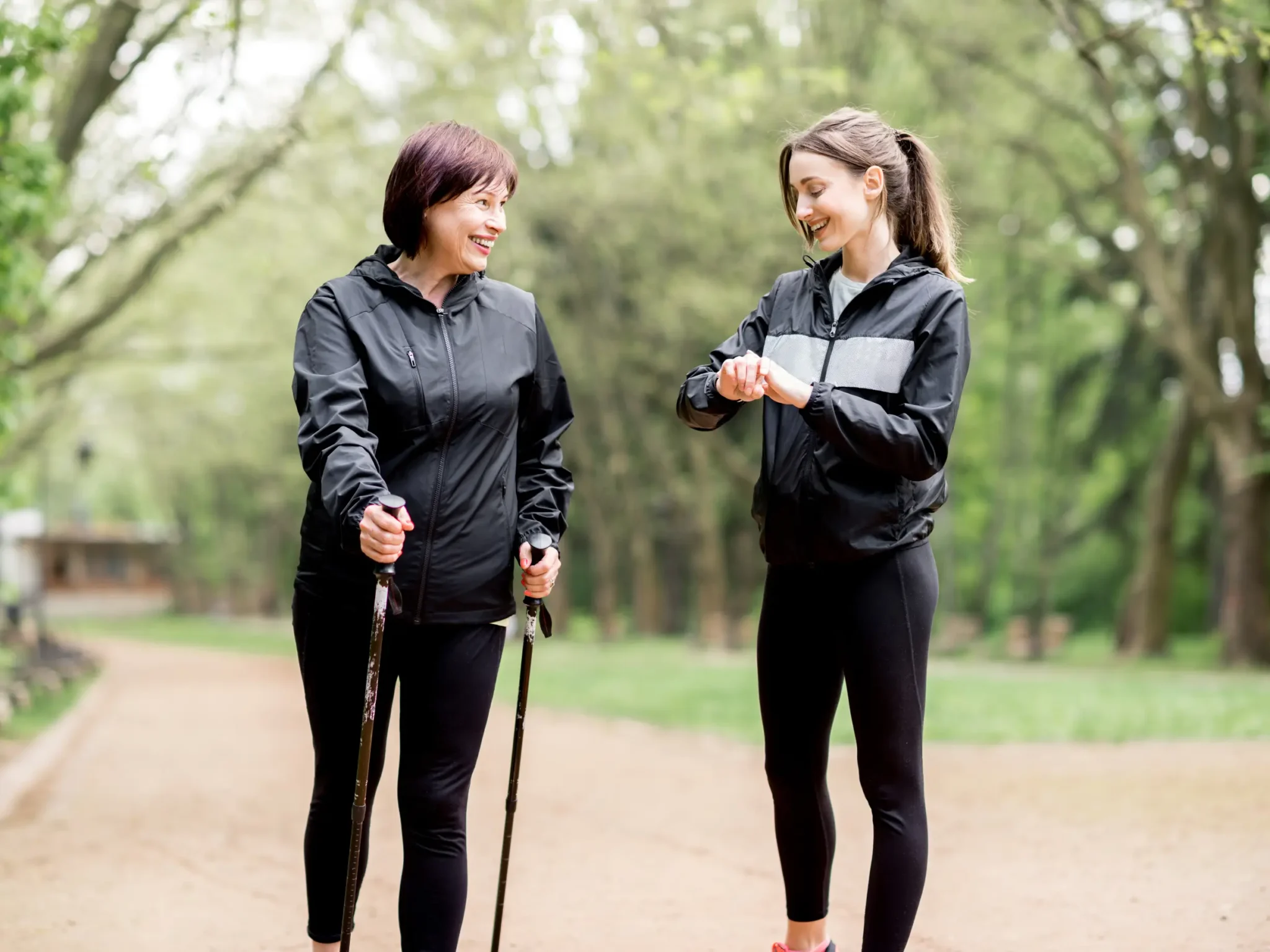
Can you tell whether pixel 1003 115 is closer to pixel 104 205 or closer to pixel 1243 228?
pixel 1243 228

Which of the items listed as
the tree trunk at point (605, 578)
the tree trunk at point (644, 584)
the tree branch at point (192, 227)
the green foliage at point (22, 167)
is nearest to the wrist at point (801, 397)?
the green foliage at point (22, 167)

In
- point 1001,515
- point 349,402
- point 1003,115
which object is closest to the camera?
point 349,402

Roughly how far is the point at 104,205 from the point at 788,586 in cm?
1325

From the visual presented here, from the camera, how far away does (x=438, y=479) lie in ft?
10.9

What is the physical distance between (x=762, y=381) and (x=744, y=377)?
0.16 ft

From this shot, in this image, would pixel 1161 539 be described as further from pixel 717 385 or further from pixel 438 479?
pixel 438 479

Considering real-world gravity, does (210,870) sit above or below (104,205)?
below

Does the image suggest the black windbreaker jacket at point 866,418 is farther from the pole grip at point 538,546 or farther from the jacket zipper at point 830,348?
the pole grip at point 538,546

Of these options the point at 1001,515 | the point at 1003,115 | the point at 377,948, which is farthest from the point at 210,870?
the point at 1001,515

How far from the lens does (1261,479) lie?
59.8ft

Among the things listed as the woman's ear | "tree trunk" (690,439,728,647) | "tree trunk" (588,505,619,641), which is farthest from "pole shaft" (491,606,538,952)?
"tree trunk" (588,505,619,641)

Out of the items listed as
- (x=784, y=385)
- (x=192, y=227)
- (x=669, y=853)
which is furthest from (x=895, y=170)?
(x=192, y=227)

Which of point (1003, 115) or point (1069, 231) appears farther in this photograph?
point (1069, 231)

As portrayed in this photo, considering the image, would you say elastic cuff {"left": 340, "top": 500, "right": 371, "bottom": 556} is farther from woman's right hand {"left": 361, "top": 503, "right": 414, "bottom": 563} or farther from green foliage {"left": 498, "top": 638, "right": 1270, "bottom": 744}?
green foliage {"left": 498, "top": 638, "right": 1270, "bottom": 744}
